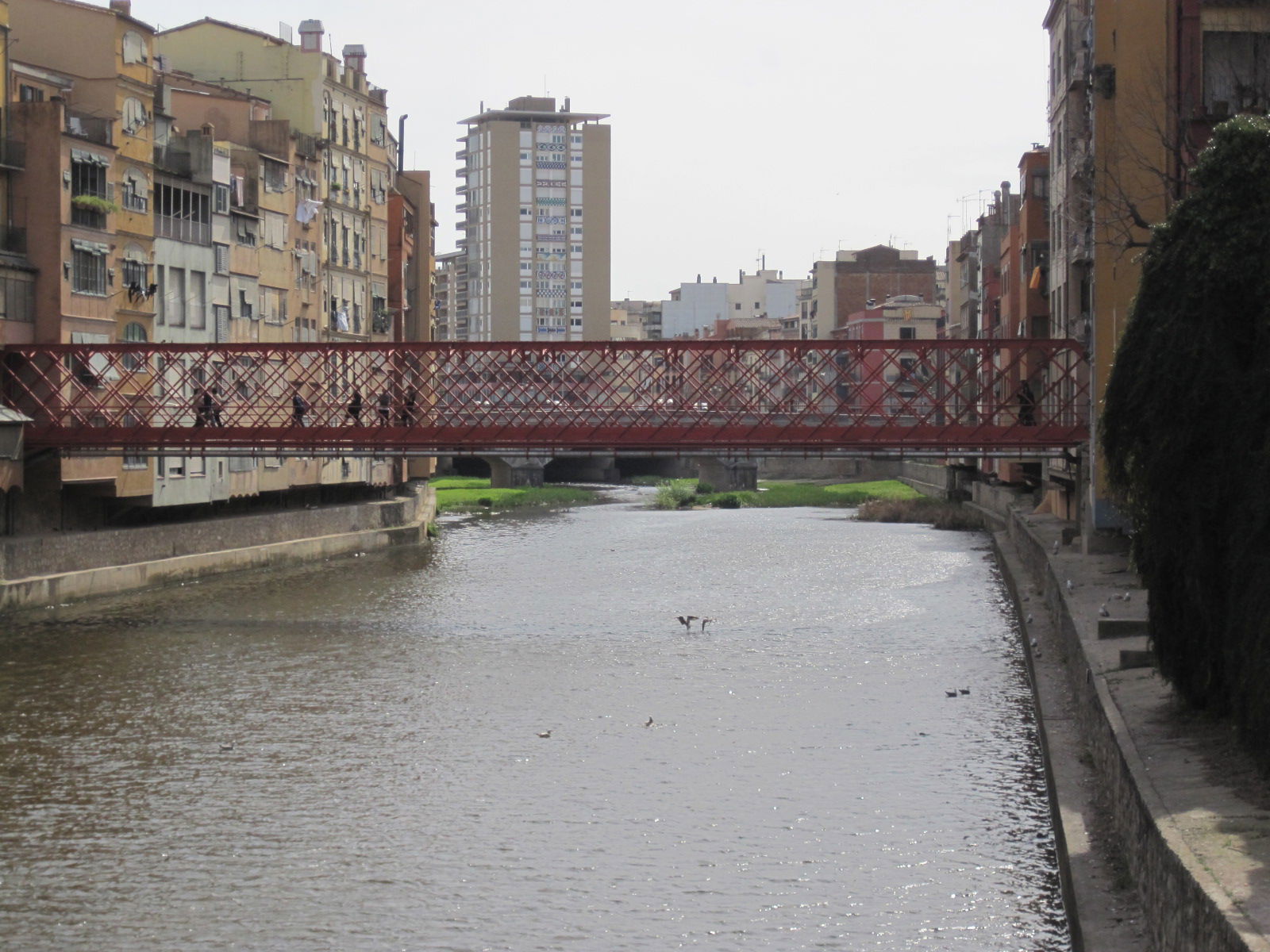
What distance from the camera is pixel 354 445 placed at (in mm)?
38094

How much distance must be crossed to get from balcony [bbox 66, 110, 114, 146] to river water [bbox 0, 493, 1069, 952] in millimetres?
10631

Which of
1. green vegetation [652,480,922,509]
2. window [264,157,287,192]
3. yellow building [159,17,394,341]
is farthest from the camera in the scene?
green vegetation [652,480,922,509]

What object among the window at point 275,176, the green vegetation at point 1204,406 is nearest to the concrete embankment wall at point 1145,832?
the green vegetation at point 1204,406

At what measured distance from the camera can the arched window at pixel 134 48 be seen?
43.2m

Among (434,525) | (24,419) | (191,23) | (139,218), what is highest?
(191,23)

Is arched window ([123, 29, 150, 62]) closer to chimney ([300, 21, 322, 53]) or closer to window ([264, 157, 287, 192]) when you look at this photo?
window ([264, 157, 287, 192])

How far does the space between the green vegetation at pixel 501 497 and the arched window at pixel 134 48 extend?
3859 centimetres

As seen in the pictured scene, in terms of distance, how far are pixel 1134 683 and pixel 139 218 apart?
31.2m

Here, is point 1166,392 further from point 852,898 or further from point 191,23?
point 191,23

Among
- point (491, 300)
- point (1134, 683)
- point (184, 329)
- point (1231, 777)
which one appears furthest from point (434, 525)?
point (491, 300)

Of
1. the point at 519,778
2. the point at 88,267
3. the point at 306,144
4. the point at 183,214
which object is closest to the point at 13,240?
the point at 88,267

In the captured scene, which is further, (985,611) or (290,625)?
(985,611)

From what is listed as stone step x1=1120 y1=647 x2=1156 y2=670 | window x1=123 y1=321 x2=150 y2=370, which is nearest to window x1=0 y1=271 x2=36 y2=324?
window x1=123 y1=321 x2=150 y2=370

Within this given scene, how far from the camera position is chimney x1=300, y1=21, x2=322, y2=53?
227ft
